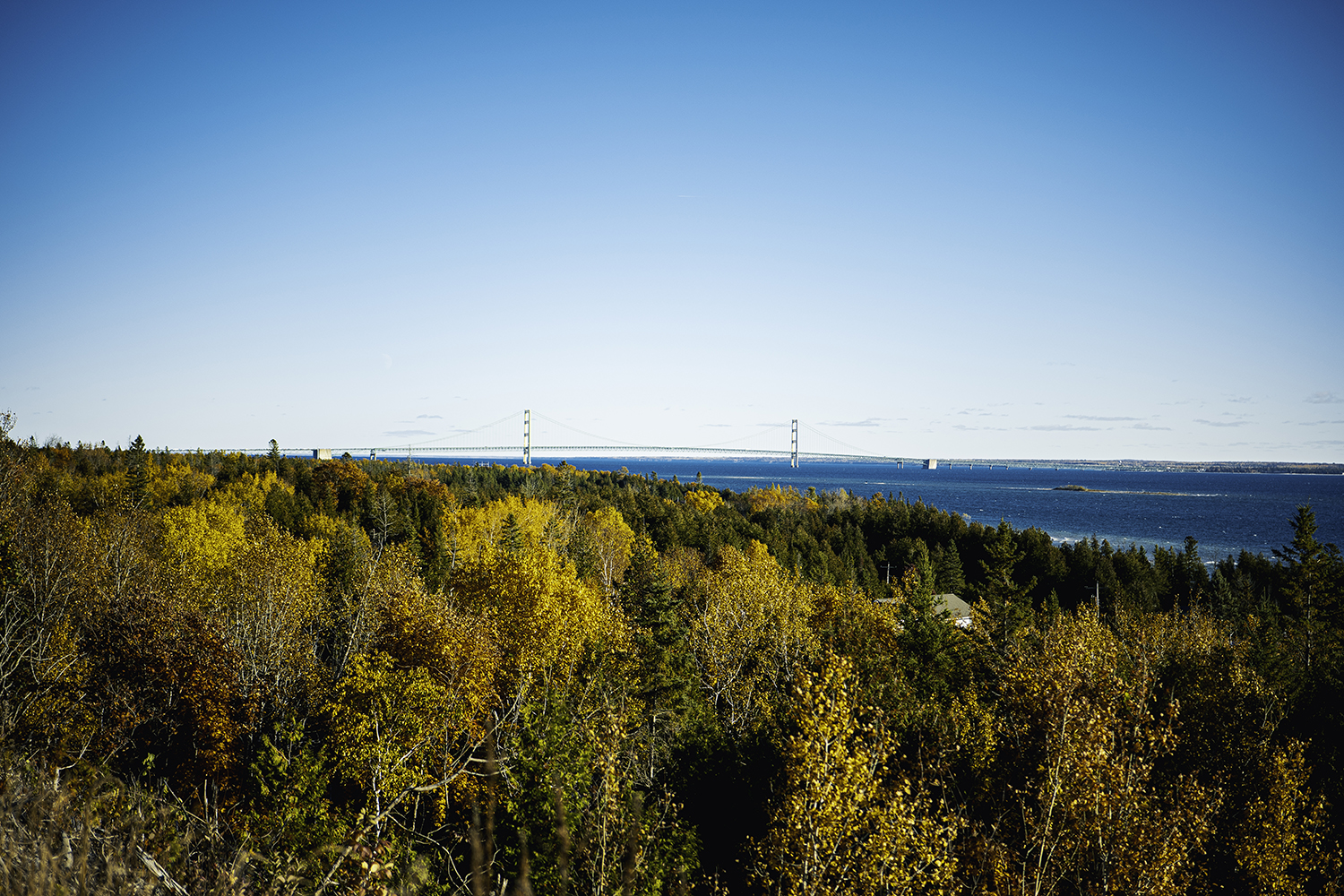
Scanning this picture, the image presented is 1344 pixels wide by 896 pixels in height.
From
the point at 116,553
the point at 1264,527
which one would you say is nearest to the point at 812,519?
the point at 116,553

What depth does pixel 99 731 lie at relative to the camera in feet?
66.6

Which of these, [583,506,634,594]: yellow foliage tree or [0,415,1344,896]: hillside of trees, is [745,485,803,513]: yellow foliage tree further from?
[0,415,1344,896]: hillside of trees

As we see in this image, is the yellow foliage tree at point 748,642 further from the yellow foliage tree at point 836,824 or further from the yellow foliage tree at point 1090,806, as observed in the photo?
the yellow foliage tree at point 836,824

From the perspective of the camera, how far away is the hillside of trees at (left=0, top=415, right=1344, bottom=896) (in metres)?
11.4

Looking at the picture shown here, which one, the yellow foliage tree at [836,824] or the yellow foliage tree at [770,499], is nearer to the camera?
the yellow foliage tree at [836,824]

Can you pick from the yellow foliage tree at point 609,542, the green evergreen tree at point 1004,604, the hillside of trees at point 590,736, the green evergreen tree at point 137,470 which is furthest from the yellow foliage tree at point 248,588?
the green evergreen tree at point 1004,604

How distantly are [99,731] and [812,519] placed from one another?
9000cm

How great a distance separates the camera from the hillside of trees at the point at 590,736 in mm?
11414

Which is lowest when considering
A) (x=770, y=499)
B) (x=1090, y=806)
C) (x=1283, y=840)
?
(x=1283, y=840)

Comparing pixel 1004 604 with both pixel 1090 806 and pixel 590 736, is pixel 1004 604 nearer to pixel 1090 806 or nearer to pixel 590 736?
pixel 1090 806

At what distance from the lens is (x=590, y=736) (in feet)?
57.3

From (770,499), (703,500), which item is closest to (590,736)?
(703,500)

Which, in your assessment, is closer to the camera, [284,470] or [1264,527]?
[284,470]

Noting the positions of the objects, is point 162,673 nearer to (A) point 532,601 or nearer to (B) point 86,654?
(B) point 86,654
